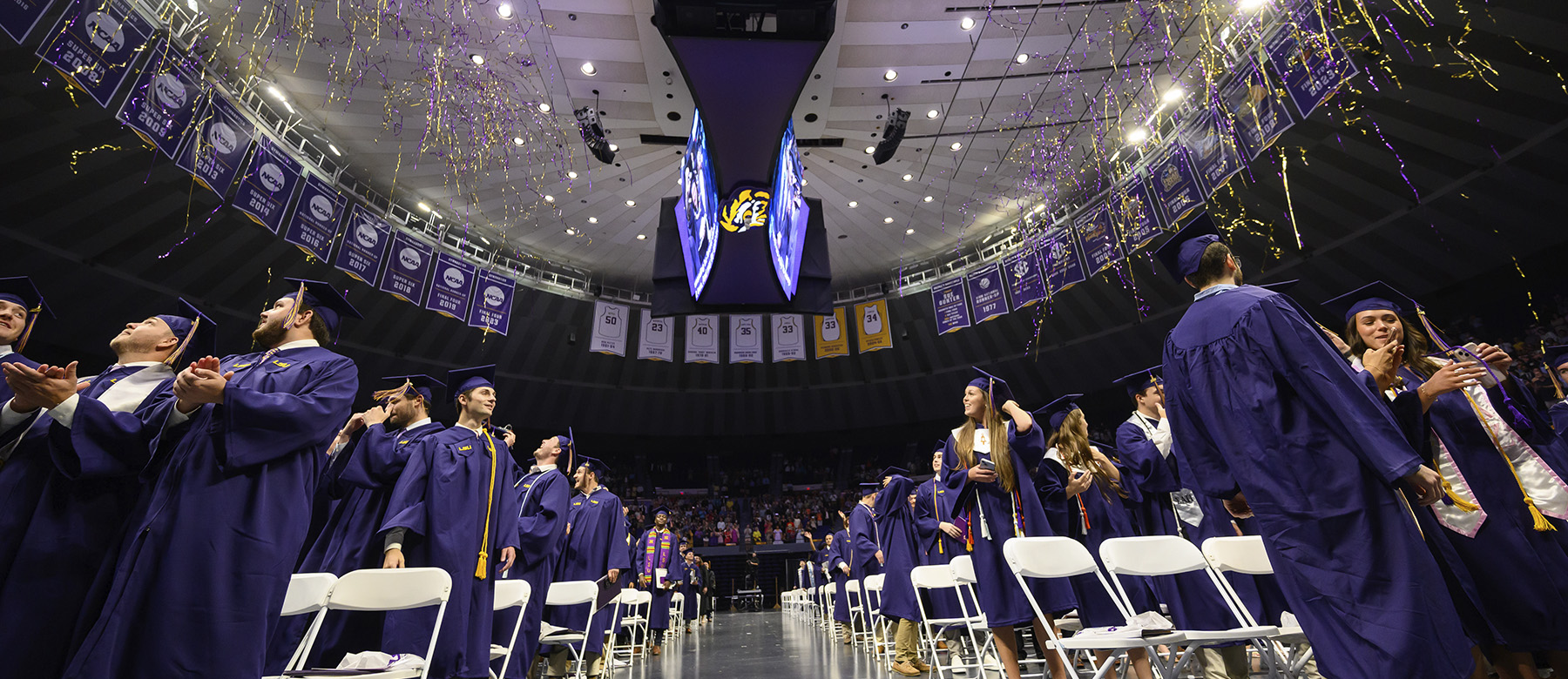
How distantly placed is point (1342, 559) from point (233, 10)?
1251 cm

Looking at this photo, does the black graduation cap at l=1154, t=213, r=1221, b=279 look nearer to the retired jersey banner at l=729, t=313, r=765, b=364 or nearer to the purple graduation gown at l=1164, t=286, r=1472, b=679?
the purple graduation gown at l=1164, t=286, r=1472, b=679

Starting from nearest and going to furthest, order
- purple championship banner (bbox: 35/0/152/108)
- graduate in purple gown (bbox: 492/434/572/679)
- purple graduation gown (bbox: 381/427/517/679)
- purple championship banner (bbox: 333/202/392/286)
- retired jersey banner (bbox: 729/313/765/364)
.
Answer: purple graduation gown (bbox: 381/427/517/679)
graduate in purple gown (bbox: 492/434/572/679)
purple championship banner (bbox: 35/0/152/108)
purple championship banner (bbox: 333/202/392/286)
retired jersey banner (bbox: 729/313/765/364)

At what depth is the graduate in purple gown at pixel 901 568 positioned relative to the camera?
5.60 meters

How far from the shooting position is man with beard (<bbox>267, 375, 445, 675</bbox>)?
3.38 metres

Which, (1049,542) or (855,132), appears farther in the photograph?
(855,132)

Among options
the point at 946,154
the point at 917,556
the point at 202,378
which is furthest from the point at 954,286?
the point at 202,378

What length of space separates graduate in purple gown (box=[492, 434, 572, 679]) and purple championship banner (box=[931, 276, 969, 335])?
35.3 feet

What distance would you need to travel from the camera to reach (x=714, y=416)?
945 inches

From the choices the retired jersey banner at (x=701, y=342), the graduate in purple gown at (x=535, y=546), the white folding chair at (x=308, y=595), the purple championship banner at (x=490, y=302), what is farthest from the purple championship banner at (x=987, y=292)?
the white folding chair at (x=308, y=595)

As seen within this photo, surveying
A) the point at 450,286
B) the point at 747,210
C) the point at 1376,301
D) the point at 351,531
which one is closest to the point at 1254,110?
the point at 747,210

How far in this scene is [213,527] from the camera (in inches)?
82.6

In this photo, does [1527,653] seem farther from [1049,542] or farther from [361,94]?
[361,94]

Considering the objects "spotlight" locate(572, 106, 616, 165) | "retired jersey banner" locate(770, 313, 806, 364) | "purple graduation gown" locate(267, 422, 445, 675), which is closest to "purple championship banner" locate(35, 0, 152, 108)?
"spotlight" locate(572, 106, 616, 165)

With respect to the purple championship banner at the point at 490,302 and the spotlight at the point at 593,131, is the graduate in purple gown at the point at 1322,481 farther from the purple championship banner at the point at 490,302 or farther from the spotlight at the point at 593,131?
the purple championship banner at the point at 490,302
